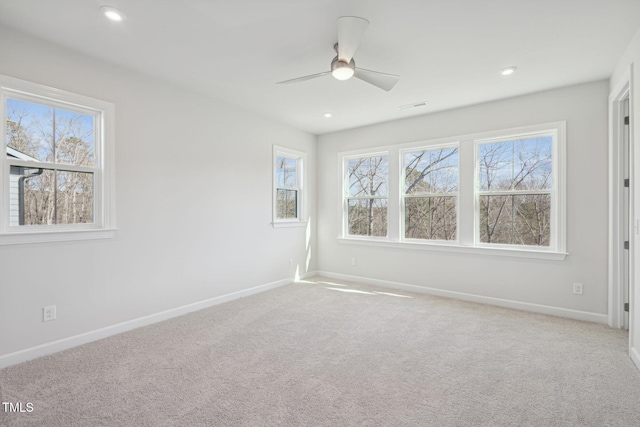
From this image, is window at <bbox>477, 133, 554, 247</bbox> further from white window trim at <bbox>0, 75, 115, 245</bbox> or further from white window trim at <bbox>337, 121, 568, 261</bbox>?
white window trim at <bbox>0, 75, 115, 245</bbox>

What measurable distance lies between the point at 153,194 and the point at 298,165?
2.69 meters

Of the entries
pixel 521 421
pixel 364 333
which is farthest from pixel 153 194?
pixel 521 421

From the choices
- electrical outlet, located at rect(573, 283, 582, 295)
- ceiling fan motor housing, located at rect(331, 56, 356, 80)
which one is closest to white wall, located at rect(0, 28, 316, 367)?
ceiling fan motor housing, located at rect(331, 56, 356, 80)

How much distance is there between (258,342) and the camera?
9.66ft

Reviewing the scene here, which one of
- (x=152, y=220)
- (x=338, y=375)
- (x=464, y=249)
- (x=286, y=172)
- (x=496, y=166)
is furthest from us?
(x=286, y=172)

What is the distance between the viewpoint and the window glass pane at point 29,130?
8.48 ft

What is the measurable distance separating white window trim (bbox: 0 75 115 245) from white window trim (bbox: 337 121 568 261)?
3.54m

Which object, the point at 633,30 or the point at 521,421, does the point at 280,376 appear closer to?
the point at 521,421

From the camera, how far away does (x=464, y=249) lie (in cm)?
436

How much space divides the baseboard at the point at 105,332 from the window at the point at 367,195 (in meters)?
2.21

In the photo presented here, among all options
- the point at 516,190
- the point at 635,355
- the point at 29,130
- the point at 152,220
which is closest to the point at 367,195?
the point at 516,190

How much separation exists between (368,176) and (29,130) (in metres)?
4.33

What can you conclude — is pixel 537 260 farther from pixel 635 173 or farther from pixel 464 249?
pixel 635 173

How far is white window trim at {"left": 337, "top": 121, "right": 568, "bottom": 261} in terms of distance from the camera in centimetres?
369
